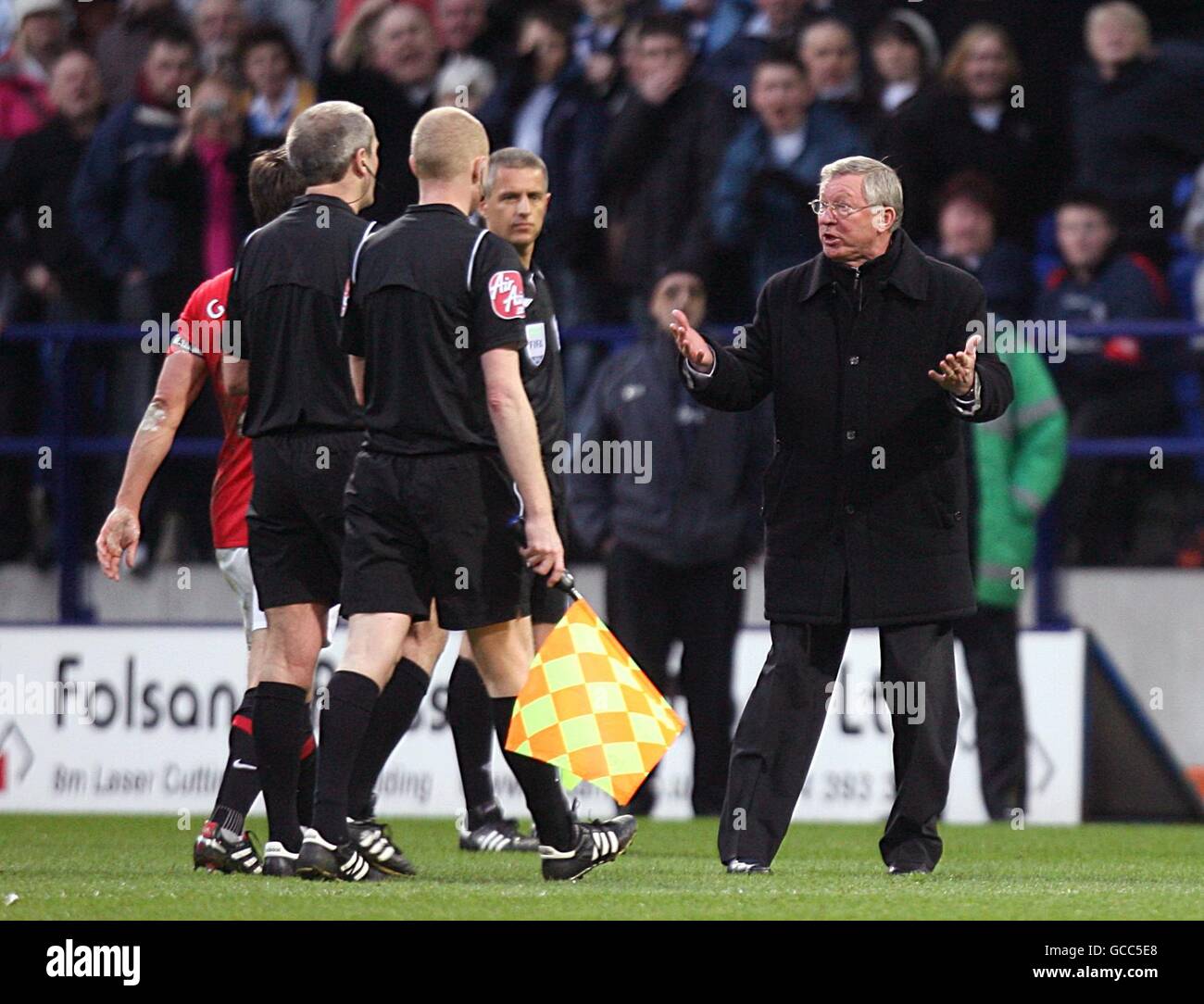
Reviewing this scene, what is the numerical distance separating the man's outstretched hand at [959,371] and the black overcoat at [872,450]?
0.85 feet

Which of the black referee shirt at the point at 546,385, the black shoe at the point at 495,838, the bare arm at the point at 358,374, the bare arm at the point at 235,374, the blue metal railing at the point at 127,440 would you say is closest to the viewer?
the bare arm at the point at 358,374

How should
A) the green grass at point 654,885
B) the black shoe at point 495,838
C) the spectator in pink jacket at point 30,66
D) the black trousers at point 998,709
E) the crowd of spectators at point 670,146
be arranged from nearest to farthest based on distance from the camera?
the green grass at point 654,885 → the black shoe at point 495,838 → the black trousers at point 998,709 → the crowd of spectators at point 670,146 → the spectator in pink jacket at point 30,66

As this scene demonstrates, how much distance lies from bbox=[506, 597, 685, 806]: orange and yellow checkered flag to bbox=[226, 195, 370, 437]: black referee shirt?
33.6 inches

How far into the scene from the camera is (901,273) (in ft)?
21.7

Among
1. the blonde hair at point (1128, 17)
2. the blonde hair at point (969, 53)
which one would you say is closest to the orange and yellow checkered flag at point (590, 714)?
the blonde hair at point (969, 53)

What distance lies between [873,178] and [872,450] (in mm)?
754

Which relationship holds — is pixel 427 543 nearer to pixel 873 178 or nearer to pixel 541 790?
pixel 541 790

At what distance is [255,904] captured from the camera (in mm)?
5562

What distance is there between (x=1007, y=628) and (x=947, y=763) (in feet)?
11.8

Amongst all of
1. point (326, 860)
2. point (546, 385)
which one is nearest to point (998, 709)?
point (546, 385)

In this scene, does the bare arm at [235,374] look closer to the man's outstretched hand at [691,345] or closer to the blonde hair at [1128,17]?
the man's outstretched hand at [691,345]

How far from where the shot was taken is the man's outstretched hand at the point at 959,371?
6203mm

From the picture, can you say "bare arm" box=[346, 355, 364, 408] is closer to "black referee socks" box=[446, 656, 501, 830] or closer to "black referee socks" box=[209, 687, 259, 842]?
"black referee socks" box=[209, 687, 259, 842]

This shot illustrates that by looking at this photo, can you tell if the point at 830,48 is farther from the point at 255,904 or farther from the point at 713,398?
the point at 255,904
